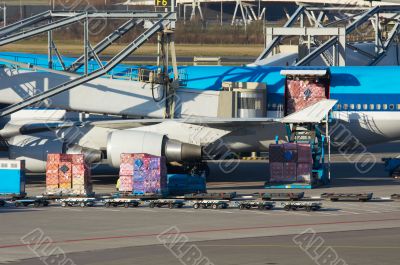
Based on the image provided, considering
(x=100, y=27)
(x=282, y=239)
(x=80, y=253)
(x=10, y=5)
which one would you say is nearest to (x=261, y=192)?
(x=282, y=239)

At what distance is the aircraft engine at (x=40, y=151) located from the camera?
4309cm

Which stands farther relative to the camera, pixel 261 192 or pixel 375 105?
pixel 375 105

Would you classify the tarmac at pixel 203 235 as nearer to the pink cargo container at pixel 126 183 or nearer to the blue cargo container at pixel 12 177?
the blue cargo container at pixel 12 177

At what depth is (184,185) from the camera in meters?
39.8

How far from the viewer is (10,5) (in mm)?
Result: 115438

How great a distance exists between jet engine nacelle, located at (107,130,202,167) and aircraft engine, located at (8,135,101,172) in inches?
40.8

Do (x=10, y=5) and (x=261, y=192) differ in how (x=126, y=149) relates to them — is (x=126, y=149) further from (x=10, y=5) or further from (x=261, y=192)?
(x=10, y=5)

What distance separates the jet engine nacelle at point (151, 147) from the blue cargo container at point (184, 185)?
251 centimetres

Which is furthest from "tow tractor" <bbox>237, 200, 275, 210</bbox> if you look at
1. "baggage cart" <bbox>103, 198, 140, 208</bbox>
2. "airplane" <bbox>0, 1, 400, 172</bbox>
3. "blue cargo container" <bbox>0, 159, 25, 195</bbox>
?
"blue cargo container" <bbox>0, 159, 25, 195</bbox>

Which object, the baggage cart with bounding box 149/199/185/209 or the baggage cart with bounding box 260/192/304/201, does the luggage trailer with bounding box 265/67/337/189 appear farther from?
the baggage cart with bounding box 149/199/185/209

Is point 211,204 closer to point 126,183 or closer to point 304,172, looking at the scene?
point 126,183

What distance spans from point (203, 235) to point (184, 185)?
9.57 metres

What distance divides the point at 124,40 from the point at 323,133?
61.7 metres

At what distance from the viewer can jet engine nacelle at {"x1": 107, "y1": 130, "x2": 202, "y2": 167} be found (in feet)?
138
